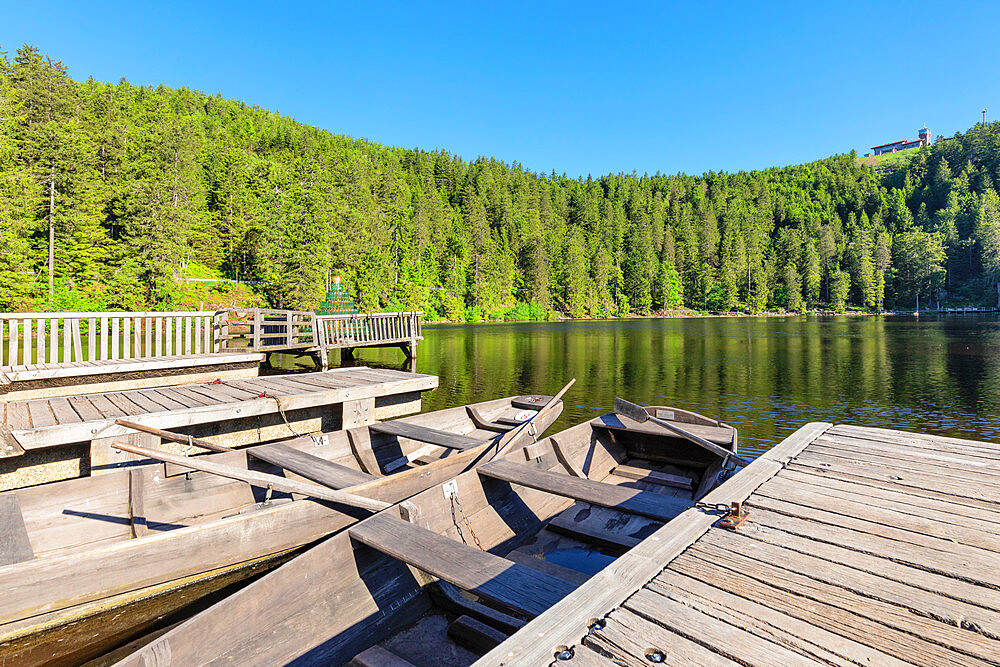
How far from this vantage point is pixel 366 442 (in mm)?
6336

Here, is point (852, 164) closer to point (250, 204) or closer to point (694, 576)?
point (250, 204)

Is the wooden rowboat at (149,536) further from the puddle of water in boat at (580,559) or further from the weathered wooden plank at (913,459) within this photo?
the weathered wooden plank at (913,459)

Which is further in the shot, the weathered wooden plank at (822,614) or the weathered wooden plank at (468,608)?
the weathered wooden plank at (468,608)

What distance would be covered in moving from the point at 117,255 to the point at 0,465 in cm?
4296

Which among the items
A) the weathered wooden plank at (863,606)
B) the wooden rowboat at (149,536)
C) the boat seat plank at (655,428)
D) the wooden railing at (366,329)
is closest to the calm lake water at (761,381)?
the wooden railing at (366,329)

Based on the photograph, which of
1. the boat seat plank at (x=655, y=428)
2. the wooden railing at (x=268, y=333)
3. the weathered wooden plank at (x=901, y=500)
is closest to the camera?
the weathered wooden plank at (x=901, y=500)

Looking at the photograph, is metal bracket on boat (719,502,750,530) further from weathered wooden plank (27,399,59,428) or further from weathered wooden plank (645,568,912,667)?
weathered wooden plank (27,399,59,428)

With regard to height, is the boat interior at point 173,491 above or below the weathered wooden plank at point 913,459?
below

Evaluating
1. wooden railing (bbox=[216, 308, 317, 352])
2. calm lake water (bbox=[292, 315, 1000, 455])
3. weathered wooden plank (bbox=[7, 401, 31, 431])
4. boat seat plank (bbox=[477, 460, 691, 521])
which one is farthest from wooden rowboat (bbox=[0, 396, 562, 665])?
wooden railing (bbox=[216, 308, 317, 352])

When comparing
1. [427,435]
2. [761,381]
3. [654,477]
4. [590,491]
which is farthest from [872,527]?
[761,381]

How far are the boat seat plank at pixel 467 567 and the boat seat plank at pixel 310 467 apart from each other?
1.31 m

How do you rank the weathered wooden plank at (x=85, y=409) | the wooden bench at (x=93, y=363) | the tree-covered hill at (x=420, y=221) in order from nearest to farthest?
1. the weathered wooden plank at (x=85, y=409)
2. the wooden bench at (x=93, y=363)
3. the tree-covered hill at (x=420, y=221)

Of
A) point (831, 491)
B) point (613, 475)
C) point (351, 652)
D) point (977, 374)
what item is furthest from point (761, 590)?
point (977, 374)

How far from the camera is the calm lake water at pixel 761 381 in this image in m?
13.8
